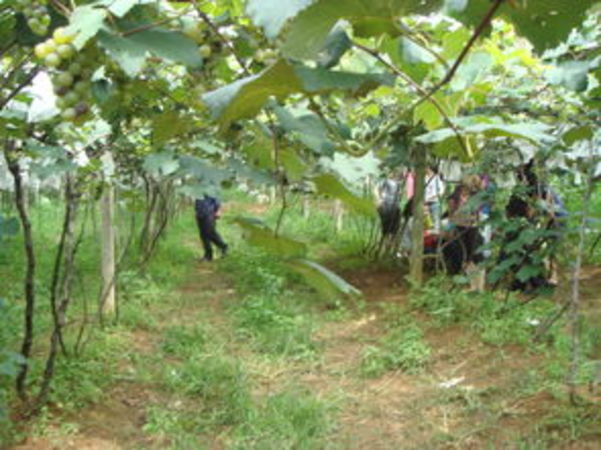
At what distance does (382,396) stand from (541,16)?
10.0ft

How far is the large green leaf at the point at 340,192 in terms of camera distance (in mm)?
759

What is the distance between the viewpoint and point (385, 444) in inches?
116

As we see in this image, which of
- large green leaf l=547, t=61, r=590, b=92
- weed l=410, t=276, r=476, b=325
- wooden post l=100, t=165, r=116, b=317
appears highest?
large green leaf l=547, t=61, r=590, b=92

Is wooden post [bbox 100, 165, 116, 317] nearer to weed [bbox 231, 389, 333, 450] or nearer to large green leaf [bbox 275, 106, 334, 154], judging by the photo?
weed [bbox 231, 389, 333, 450]

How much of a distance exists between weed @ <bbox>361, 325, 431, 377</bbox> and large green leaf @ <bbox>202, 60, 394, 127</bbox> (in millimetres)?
3330

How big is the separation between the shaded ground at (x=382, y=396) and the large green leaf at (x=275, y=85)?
7.90ft

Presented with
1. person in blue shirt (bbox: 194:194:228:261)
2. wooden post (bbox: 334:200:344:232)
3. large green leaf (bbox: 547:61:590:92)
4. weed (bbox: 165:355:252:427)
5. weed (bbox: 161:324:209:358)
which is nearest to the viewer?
large green leaf (bbox: 547:61:590:92)

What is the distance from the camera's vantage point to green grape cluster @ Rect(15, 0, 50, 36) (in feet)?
2.37

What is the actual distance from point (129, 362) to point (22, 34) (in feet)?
11.1

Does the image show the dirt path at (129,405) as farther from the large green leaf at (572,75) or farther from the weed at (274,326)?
the large green leaf at (572,75)

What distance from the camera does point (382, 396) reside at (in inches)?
138

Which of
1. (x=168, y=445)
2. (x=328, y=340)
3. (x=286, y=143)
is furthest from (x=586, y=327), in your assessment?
(x=286, y=143)

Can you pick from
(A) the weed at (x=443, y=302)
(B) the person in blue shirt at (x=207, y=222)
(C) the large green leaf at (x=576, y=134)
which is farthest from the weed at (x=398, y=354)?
(B) the person in blue shirt at (x=207, y=222)

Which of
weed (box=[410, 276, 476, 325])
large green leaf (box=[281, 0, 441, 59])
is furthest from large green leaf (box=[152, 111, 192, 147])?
weed (box=[410, 276, 476, 325])
